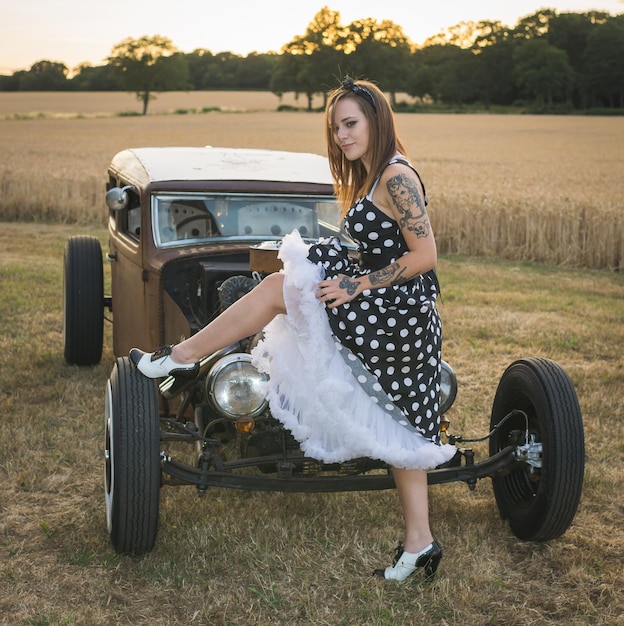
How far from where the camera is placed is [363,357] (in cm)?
310

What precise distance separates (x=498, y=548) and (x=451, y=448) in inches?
29.4

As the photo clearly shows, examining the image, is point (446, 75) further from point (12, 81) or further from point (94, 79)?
point (12, 81)

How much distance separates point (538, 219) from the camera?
38.4 feet

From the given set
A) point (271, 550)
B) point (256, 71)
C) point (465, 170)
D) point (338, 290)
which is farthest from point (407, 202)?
point (256, 71)

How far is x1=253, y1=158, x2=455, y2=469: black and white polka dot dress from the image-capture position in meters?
3.05

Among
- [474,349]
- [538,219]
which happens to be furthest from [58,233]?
[474,349]

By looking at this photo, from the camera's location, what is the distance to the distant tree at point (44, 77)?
6044 cm

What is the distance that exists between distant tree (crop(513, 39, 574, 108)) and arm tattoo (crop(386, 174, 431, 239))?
6300 centimetres

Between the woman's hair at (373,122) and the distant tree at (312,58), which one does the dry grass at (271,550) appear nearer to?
the woman's hair at (373,122)

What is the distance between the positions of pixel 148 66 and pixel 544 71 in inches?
1331

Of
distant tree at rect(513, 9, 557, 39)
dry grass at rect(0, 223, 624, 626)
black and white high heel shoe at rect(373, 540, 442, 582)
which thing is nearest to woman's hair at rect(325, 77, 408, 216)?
black and white high heel shoe at rect(373, 540, 442, 582)

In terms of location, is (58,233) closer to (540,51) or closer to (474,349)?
(474,349)

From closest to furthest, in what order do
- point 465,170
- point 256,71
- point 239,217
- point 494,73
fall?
point 239,217 → point 465,170 → point 494,73 → point 256,71

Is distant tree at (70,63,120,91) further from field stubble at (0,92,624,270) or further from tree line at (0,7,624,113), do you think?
field stubble at (0,92,624,270)
